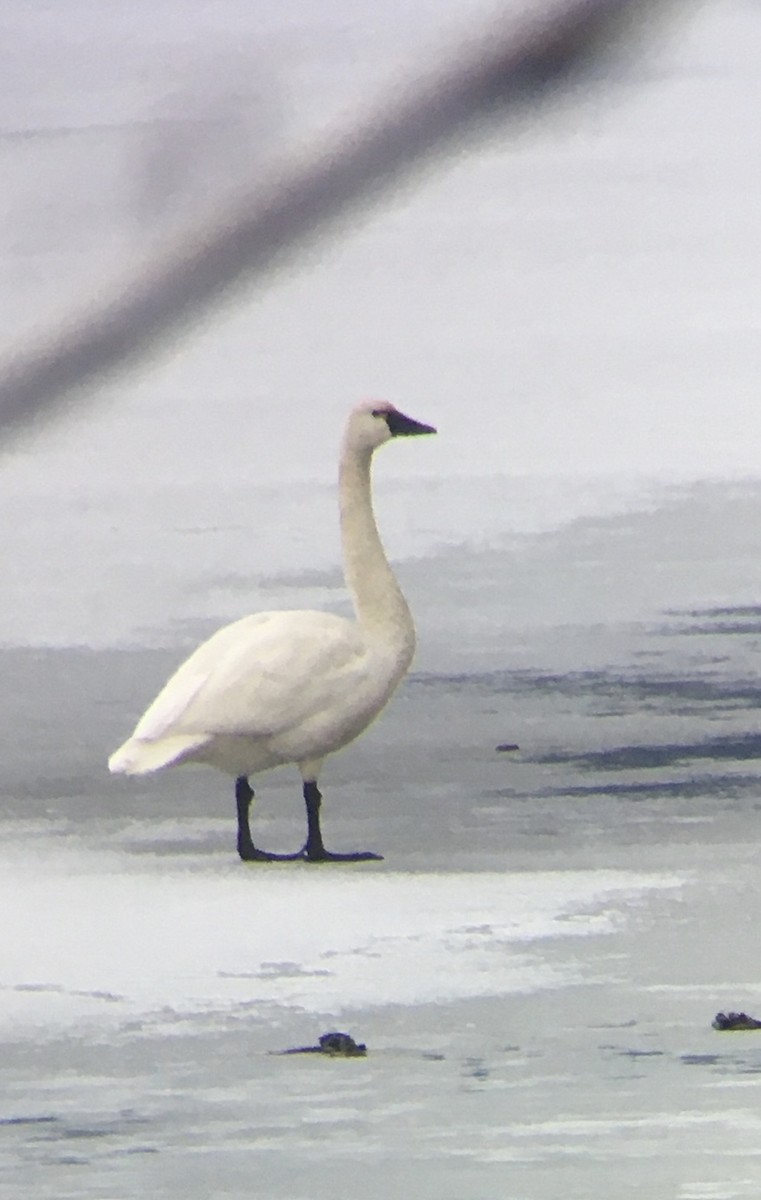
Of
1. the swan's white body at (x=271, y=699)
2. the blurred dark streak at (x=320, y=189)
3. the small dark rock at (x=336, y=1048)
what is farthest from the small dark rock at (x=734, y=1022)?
the blurred dark streak at (x=320, y=189)

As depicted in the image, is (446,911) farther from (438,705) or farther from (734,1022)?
(438,705)

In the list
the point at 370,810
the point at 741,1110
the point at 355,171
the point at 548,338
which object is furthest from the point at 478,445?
the point at 355,171

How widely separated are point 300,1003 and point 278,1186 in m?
0.29

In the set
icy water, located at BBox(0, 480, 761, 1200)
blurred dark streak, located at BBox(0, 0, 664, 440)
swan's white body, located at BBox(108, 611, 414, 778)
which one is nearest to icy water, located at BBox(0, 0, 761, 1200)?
icy water, located at BBox(0, 480, 761, 1200)

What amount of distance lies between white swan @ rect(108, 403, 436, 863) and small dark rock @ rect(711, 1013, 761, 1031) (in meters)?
0.49

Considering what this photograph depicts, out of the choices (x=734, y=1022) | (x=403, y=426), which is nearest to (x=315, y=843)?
(x=403, y=426)

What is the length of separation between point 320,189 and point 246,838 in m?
1.75

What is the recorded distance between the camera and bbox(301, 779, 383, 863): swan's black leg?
1.96m

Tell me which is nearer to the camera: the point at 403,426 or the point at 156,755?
the point at 156,755

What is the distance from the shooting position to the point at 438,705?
2.39 m

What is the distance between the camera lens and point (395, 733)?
91.5 inches

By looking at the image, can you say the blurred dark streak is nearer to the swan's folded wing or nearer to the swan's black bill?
the swan's folded wing

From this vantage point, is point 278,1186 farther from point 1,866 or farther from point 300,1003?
point 1,866

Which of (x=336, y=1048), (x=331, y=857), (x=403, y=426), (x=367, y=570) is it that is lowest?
(x=336, y=1048)
